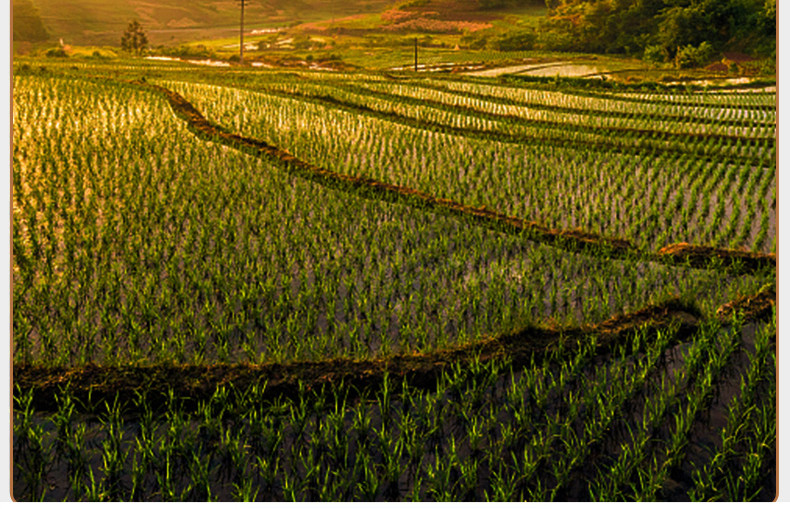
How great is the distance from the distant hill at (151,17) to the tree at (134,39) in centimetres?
96

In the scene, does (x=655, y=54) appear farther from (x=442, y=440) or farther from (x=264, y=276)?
(x=442, y=440)

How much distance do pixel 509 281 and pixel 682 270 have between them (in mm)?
1301

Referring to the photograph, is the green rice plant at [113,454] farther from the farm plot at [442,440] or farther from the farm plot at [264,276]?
the farm plot at [264,276]

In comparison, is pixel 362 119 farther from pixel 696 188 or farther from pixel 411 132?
pixel 696 188

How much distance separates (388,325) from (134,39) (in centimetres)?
3318

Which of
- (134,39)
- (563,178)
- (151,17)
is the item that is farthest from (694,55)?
(151,17)

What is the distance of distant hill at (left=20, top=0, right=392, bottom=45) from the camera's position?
26098mm

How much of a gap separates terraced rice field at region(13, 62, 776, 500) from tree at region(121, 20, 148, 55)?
26715 millimetres

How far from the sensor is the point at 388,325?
148 inches

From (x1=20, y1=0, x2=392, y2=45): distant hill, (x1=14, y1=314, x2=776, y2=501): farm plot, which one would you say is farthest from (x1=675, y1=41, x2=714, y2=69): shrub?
(x1=14, y1=314, x2=776, y2=501): farm plot

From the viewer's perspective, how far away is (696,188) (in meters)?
6.75

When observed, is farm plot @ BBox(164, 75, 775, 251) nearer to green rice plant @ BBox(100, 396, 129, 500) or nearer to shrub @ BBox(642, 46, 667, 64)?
green rice plant @ BBox(100, 396, 129, 500)

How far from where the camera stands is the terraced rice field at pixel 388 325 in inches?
102

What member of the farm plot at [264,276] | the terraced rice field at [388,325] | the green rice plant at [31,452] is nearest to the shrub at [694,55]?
the terraced rice field at [388,325]
